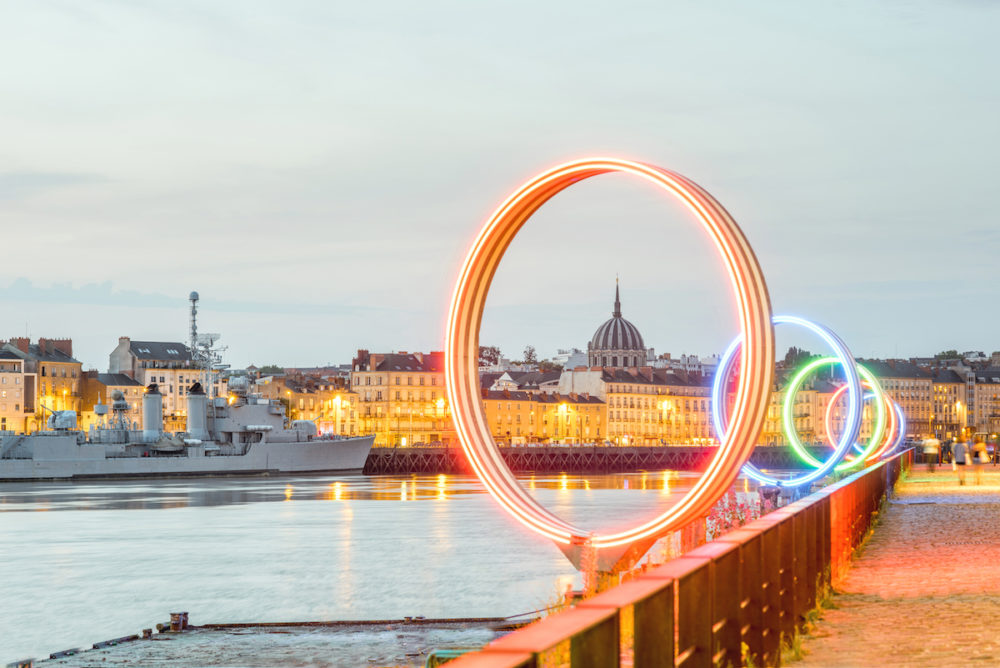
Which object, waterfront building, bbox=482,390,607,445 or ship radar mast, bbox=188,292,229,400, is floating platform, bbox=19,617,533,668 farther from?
waterfront building, bbox=482,390,607,445

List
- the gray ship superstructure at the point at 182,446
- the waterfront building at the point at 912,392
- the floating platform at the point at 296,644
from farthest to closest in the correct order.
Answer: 1. the waterfront building at the point at 912,392
2. the gray ship superstructure at the point at 182,446
3. the floating platform at the point at 296,644

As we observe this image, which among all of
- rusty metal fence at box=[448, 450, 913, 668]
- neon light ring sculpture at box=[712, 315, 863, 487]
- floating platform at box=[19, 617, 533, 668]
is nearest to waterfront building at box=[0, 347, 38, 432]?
neon light ring sculpture at box=[712, 315, 863, 487]

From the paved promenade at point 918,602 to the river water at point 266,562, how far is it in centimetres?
631

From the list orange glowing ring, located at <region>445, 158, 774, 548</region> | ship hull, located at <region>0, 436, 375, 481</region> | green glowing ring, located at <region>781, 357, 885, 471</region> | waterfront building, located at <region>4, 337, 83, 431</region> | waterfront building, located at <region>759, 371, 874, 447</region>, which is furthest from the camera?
waterfront building, located at <region>759, 371, 874, 447</region>

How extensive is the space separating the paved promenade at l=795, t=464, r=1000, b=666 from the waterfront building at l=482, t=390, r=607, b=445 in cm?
14371

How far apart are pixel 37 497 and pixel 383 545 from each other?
3902 cm

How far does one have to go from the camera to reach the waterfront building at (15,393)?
150m

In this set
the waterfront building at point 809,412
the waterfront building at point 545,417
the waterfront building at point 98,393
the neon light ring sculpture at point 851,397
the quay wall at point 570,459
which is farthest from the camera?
the waterfront building at point 809,412

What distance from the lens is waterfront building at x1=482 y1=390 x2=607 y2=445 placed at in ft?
552

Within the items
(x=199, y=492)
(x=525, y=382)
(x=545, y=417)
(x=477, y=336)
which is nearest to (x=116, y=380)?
(x=545, y=417)

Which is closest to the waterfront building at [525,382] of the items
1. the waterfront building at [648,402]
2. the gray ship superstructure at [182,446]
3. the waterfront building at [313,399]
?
the waterfront building at [648,402]

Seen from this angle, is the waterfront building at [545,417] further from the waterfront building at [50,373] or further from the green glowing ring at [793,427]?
the green glowing ring at [793,427]

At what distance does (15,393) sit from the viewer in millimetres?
150750

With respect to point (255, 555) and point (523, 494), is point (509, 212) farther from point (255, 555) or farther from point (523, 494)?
point (255, 555)
